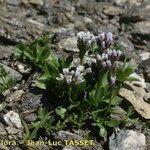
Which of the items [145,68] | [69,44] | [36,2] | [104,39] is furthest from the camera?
[36,2]

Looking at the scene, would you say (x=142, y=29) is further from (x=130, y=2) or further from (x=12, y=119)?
(x=12, y=119)

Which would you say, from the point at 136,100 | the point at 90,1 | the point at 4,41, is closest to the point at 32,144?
the point at 136,100

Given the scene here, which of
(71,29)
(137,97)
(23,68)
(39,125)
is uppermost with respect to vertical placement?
(71,29)

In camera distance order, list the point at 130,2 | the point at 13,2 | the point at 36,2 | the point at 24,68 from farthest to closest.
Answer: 1. the point at 130,2
2. the point at 36,2
3. the point at 13,2
4. the point at 24,68

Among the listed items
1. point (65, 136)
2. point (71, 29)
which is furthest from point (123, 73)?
point (71, 29)

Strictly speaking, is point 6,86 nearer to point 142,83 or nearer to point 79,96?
point 79,96

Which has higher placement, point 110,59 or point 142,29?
point 110,59
